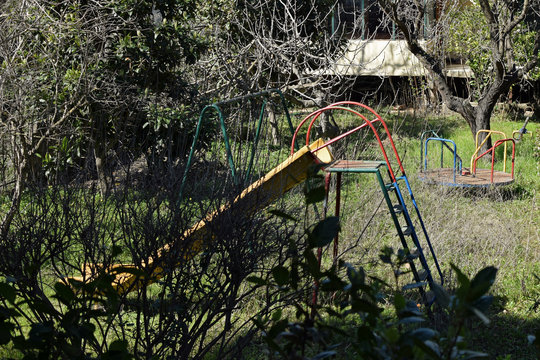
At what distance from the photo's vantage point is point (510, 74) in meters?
11.3

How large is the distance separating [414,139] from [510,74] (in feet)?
8.11

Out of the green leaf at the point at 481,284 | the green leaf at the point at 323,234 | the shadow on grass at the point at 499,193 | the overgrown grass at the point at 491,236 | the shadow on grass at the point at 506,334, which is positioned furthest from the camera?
the shadow on grass at the point at 499,193

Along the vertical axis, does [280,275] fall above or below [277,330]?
above

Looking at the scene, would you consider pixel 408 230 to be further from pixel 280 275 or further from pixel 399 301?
pixel 399 301

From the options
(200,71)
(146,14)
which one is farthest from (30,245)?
(200,71)

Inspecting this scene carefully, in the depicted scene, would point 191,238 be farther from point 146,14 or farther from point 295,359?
point 146,14

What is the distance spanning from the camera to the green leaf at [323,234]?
1650mm

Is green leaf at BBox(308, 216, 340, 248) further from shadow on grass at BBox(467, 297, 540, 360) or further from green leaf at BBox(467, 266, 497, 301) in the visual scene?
shadow on grass at BBox(467, 297, 540, 360)

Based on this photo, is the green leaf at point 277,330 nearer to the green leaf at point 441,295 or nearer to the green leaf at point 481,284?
the green leaf at point 441,295

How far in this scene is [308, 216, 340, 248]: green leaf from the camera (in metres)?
1.65

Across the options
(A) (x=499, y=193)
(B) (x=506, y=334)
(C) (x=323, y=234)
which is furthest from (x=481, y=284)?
(A) (x=499, y=193)

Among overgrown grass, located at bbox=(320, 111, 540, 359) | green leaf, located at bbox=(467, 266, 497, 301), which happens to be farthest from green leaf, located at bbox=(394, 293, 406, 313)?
overgrown grass, located at bbox=(320, 111, 540, 359)

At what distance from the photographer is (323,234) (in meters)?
1.66

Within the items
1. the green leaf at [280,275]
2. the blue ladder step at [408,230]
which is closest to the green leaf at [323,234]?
the green leaf at [280,275]
